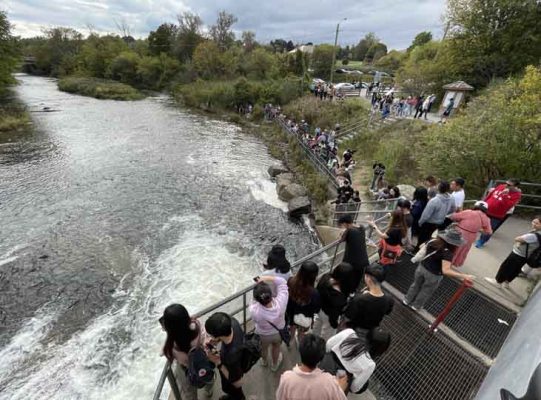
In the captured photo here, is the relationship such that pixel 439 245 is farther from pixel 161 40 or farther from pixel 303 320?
pixel 161 40

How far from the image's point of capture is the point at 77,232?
11.1m

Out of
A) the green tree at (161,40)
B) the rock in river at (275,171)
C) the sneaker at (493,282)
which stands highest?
the green tree at (161,40)

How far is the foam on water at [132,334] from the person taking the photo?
5.89 m

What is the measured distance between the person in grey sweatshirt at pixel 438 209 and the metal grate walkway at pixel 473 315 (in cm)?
111

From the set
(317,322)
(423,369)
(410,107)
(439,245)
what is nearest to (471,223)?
(439,245)

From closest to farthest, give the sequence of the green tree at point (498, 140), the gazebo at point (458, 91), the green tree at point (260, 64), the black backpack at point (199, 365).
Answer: the black backpack at point (199, 365), the green tree at point (498, 140), the gazebo at point (458, 91), the green tree at point (260, 64)

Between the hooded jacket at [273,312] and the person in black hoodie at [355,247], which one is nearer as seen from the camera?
the hooded jacket at [273,312]

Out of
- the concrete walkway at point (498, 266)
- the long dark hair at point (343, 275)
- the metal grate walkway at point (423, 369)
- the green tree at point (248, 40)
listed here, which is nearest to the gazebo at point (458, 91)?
the concrete walkway at point (498, 266)

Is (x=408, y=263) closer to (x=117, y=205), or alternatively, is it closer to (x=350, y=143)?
(x=117, y=205)

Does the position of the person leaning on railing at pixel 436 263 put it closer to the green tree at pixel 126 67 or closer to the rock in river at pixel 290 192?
the rock in river at pixel 290 192

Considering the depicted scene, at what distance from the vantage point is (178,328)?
276cm

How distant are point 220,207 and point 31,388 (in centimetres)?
910

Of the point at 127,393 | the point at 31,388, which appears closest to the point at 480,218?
the point at 127,393

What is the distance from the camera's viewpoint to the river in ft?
21.0
